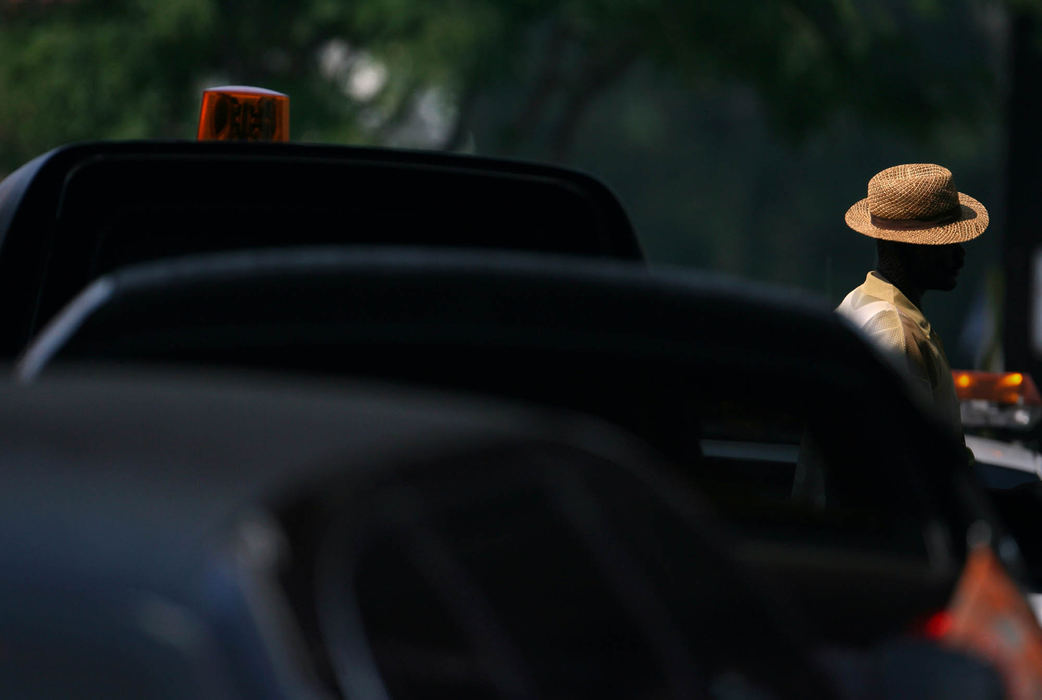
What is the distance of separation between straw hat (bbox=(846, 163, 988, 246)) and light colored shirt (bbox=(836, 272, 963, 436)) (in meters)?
0.24

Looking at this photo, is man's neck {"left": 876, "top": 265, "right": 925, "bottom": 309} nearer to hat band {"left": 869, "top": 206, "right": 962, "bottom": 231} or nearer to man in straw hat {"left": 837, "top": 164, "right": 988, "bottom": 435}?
man in straw hat {"left": 837, "top": 164, "right": 988, "bottom": 435}

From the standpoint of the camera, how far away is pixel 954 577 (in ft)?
8.64

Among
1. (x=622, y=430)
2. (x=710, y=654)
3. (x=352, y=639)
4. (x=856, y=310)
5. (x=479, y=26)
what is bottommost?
(x=479, y=26)

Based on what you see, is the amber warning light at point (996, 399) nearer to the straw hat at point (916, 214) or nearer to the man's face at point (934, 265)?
the straw hat at point (916, 214)

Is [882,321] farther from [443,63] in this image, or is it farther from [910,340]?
[443,63]

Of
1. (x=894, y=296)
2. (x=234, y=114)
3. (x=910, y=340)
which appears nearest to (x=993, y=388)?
(x=894, y=296)

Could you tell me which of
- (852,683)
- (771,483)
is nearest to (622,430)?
(852,683)

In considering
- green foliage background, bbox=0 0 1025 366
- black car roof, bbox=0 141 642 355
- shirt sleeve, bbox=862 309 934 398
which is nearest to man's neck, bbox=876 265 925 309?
shirt sleeve, bbox=862 309 934 398

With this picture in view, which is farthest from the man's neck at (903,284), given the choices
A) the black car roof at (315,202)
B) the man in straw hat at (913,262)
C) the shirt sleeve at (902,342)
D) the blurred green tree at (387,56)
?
the blurred green tree at (387,56)

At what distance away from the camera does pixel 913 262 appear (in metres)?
5.00

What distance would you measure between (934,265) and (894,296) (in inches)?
Result: 9.7

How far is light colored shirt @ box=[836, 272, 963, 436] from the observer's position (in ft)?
15.0

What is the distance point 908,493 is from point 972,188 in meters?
41.4

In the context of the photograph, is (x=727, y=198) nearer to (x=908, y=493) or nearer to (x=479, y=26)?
(x=479, y=26)
